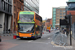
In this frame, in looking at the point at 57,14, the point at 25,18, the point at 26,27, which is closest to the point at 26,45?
the point at 26,27

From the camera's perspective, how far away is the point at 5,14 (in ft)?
162

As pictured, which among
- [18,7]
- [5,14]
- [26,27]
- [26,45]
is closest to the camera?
[26,45]

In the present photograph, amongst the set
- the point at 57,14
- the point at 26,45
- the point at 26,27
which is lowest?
the point at 26,45

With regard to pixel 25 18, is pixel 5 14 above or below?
above

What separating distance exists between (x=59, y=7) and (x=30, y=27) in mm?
134640

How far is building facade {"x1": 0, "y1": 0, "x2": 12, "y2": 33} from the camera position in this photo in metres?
44.5

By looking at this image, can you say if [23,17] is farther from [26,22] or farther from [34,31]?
[34,31]

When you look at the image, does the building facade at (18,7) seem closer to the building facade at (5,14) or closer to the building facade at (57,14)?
the building facade at (5,14)

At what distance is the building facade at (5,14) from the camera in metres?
44.5

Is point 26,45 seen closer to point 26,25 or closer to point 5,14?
point 26,25

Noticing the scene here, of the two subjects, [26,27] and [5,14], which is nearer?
[26,27]

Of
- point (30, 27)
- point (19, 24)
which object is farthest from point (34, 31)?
point (19, 24)

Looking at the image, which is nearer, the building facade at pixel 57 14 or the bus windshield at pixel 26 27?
the bus windshield at pixel 26 27

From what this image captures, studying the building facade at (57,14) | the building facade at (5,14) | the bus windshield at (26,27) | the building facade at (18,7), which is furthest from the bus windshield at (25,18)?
the building facade at (57,14)
